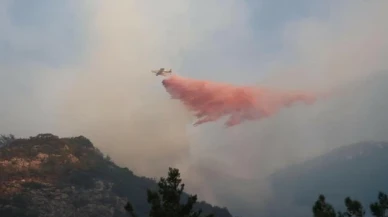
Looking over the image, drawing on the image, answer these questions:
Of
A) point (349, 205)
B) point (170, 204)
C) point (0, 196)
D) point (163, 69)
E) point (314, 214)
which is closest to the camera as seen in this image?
point (170, 204)

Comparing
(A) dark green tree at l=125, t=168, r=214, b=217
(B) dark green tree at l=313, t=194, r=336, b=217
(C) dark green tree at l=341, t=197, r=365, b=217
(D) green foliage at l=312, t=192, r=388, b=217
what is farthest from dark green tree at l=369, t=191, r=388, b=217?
(A) dark green tree at l=125, t=168, r=214, b=217

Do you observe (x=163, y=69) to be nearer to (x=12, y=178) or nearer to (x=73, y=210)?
(x=73, y=210)

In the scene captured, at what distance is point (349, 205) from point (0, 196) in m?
173

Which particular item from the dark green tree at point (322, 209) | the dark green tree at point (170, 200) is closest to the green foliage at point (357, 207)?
the dark green tree at point (322, 209)

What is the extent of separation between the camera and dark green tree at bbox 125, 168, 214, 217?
3662 centimetres

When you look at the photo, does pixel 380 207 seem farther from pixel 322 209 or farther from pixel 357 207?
pixel 322 209

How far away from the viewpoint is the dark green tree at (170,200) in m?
36.6

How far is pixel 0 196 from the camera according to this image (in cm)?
18088

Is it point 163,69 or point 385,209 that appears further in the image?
point 163,69

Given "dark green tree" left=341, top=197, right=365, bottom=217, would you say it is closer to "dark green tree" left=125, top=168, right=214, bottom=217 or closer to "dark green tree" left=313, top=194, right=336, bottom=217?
"dark green tree" left=313, top=194, right=336, bottom=217

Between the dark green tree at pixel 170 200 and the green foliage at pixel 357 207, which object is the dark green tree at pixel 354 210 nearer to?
the green foliage at pixel 357 207

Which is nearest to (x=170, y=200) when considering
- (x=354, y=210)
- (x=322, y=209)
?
(x=322, y=209)

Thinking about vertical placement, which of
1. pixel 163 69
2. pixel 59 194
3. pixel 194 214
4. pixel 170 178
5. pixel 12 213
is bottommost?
pixel 194 214

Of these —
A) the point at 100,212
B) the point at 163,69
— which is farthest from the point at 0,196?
the point at 163,69
